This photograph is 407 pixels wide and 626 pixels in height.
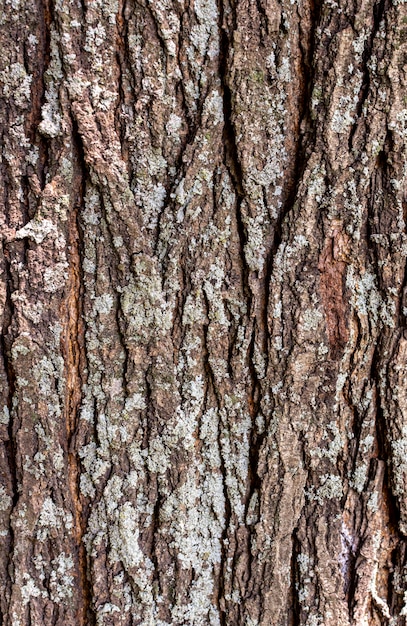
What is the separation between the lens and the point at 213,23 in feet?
3.68

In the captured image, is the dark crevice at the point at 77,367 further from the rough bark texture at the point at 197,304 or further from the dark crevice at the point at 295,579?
the dark crevice at the point at 295,579

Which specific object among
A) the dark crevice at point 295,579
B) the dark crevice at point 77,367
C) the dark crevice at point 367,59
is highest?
the dark crevice at point 367,59

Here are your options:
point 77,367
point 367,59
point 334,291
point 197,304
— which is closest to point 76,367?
point 77,367

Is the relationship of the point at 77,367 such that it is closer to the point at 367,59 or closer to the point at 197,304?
the point at 197,304

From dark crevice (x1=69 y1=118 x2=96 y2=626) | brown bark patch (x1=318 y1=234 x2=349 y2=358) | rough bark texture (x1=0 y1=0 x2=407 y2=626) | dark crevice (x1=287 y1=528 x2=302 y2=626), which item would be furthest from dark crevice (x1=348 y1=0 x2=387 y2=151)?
dark crevice (x1=287 y1=528 x2=302 y2=626)

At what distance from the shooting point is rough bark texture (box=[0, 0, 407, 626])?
112 cm

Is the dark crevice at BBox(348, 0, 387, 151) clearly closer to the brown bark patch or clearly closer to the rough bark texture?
the rough bark texture

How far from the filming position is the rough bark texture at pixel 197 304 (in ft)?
3.67

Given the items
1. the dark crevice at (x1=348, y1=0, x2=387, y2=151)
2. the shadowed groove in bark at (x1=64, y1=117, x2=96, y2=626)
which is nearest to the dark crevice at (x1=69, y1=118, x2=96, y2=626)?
the shadowed groove in bark at (x1=64, y1=117, x2=96, y2=626)

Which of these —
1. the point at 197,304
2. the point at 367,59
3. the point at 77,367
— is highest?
the point at 367,59

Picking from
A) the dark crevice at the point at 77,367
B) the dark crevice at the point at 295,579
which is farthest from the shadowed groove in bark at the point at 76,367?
the dark crevice at the point at 295,579

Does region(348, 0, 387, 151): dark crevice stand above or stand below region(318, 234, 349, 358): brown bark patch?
above

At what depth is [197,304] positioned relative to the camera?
1.16m

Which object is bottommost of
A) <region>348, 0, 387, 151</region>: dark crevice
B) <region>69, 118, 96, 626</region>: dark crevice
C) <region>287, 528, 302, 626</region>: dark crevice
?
<region>287, 528, 302, 626</region>: dark crevice
